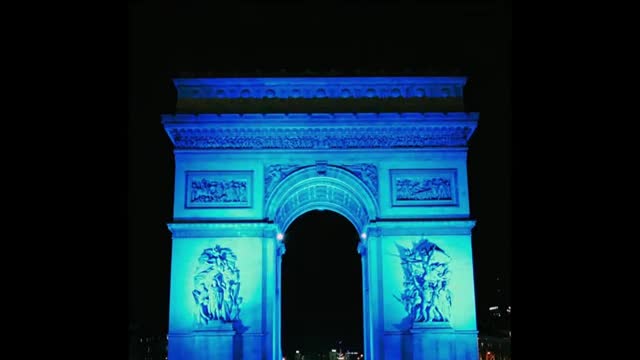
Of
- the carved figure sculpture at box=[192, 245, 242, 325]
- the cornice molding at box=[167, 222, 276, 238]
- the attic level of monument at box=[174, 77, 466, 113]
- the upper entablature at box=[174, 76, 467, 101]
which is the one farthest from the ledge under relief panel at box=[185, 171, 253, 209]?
the upper entablature at box=[174, 76, 467, 101]

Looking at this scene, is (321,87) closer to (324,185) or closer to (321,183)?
(321,183)

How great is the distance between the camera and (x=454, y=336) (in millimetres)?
20281

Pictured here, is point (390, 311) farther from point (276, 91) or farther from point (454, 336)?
point (276, 91)

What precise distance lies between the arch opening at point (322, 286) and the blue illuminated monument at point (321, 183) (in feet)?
60.7

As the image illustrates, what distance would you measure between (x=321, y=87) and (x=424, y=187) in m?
4.37

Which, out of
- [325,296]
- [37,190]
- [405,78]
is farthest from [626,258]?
[325,296]

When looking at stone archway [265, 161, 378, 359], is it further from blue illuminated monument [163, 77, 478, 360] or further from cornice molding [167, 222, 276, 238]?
cornice molding [167, 222, 276, 238]

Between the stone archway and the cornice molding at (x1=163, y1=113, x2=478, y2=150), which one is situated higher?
the cornice molding at (x1=163, y1=113, x2=478, y2=150)

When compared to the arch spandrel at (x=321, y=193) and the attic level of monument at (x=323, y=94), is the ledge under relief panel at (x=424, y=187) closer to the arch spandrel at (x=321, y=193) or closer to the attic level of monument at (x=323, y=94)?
the arch spandrel at (x=321, y=193)

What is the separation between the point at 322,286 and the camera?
42156 millimetres

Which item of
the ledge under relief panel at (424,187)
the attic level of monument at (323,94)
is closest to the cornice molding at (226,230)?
the attic level of monument at (323,94)

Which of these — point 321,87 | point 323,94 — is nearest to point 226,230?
point 323,94

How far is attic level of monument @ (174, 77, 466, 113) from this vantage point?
2202 cm

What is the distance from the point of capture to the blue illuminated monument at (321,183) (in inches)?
798
